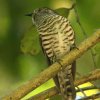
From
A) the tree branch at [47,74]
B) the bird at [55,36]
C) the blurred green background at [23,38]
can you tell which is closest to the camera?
the tree branch at [47,74]

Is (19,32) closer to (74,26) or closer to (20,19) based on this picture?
(20,19)

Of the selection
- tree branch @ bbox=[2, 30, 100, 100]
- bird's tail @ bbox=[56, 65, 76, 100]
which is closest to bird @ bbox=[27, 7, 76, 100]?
bird's tail @ bbox=[56, 65, 76, 100]

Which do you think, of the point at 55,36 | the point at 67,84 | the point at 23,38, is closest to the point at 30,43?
the point at 23,38

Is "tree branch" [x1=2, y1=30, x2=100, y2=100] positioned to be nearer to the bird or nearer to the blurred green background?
the blurred green background

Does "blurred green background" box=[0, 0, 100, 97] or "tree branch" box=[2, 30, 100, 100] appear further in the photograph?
"blurred green background" box=[0, 0, 100, 97]

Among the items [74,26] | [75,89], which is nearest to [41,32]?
[74,26]

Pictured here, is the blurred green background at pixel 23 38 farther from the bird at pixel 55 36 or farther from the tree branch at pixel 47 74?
the tree branch at pixel 47 74

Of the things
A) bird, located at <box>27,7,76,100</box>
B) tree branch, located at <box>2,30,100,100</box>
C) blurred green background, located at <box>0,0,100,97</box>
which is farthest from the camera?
bird, located at <box>27,7,76,100</box>

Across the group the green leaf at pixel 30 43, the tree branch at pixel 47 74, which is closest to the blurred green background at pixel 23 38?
the green leaf at pixel 30 43
